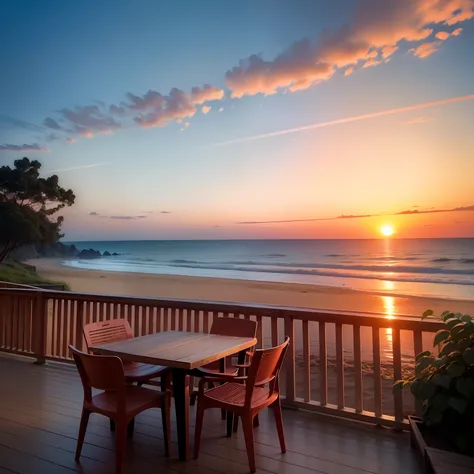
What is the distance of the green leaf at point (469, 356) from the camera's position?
228 cm

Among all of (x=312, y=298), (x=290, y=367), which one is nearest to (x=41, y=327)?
(x=290, y=367)

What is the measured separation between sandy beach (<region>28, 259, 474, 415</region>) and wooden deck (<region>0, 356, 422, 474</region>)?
0.86m

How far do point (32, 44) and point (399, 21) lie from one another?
541 centimetres

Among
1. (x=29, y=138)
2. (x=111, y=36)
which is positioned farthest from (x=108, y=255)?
(x=111, y=36)

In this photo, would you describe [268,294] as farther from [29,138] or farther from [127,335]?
[127,335]

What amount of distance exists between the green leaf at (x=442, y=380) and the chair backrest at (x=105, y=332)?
7.58 ft

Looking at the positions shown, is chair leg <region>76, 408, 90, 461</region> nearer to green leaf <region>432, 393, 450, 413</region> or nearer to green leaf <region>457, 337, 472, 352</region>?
green leaf <region>432, 393, 450, 413</region>

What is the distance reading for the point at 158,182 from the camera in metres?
9.71

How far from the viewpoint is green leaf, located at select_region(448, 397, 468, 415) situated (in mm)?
2248

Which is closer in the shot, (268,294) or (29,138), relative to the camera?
(29,138)

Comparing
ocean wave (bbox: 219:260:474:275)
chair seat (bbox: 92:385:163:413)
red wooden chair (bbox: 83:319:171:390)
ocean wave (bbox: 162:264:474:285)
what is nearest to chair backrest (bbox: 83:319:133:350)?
red wooden chair (bbox: 83:319:171:390)

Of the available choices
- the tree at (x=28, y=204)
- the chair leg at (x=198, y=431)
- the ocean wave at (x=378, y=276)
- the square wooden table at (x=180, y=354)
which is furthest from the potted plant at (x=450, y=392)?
the ocean wave at (x=378, y=276)

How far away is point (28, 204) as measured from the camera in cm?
1079

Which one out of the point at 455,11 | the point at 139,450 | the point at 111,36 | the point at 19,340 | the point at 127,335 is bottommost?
the point at 139,450
